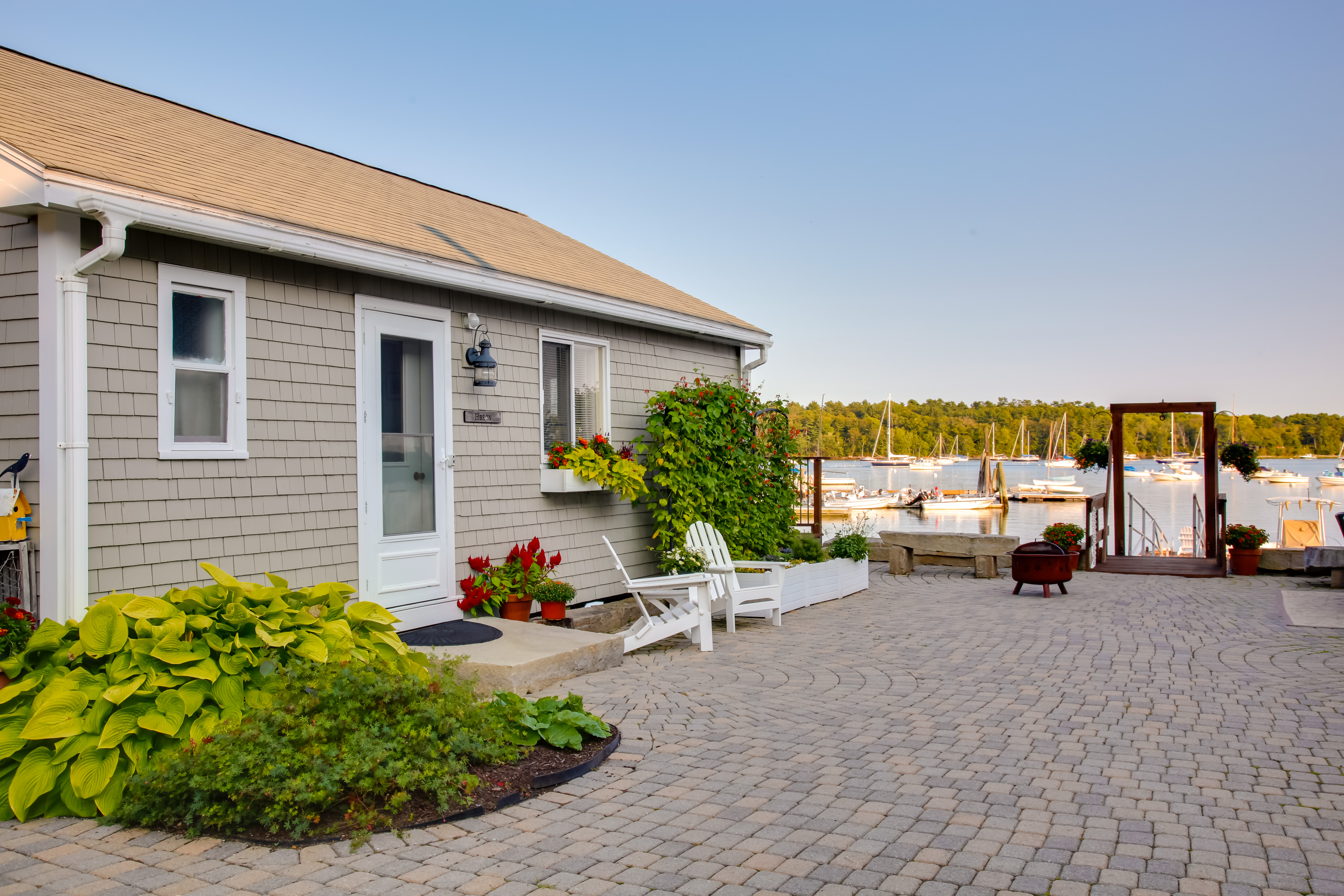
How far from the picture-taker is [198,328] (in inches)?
202

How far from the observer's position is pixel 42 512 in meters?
4.34

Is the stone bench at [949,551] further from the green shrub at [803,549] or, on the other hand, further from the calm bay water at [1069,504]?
the green shrub at [803,549]

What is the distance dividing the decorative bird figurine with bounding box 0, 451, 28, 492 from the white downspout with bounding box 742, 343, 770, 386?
752 cm

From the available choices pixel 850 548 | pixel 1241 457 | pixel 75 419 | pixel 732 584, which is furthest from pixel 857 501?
pixel 75 419

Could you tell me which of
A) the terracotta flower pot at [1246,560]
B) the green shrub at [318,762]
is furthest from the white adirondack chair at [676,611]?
the terracotta flower pot at [1246,560]

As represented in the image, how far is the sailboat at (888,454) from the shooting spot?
6284 centimetres

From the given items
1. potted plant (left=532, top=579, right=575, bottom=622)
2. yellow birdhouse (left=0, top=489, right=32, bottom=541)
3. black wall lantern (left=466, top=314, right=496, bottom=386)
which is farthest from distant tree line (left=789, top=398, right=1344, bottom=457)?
yellow birdhouse (left=0, top=489, right=32, bottom=541)

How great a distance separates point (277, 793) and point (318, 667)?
2.37 feet

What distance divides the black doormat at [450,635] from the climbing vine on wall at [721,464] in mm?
2638

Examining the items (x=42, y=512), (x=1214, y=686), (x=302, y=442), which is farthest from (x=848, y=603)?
(x=42, y=512)

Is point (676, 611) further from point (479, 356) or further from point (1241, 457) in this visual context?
point (1241, 457)

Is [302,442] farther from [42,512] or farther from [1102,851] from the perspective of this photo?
[1102,851]

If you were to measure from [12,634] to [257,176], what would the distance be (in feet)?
12.0

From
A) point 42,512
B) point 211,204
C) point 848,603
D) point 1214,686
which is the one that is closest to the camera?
point 42,512
